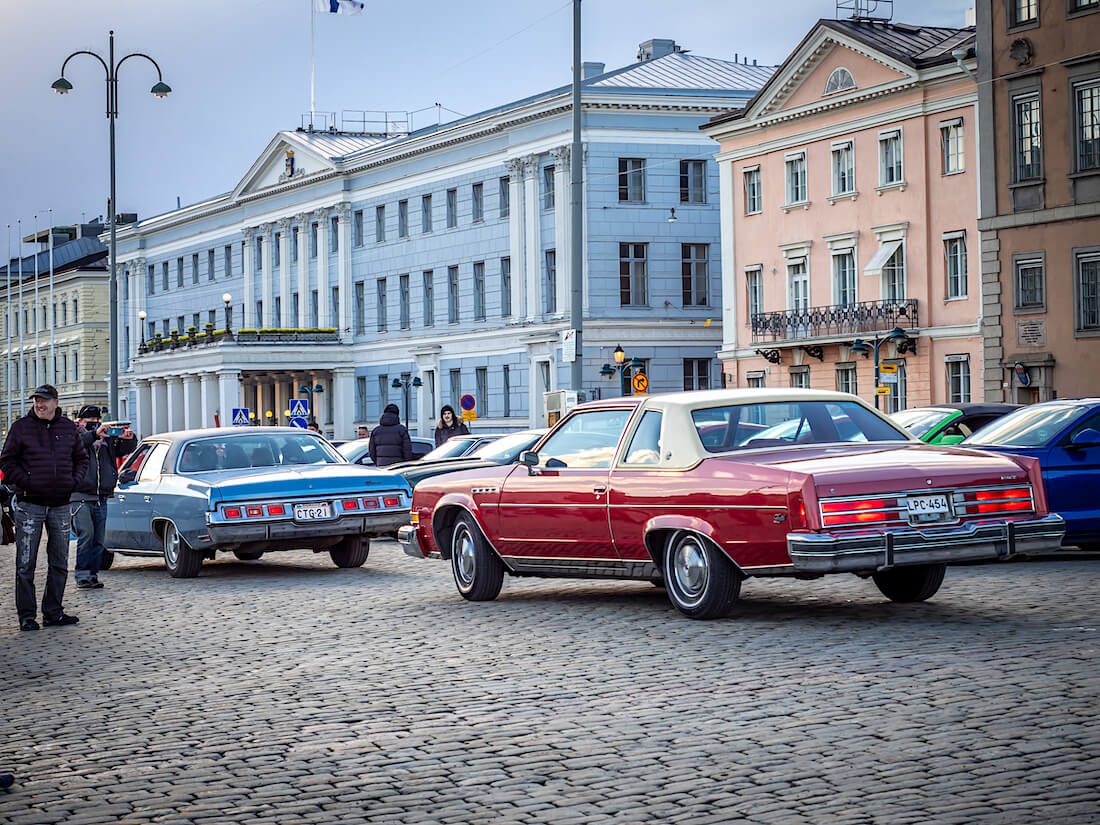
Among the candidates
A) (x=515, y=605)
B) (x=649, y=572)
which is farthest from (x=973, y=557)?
(x=515, y=605)

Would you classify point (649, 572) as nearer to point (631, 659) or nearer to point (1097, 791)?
point (631, 659)

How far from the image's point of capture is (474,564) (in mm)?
14414

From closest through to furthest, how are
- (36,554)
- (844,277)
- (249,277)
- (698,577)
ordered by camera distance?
(698,577) → (36,554) → (844,277) → (249,277)

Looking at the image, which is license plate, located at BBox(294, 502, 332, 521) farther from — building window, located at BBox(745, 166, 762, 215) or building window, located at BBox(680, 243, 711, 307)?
building window, located at BBox(680, 243, 711, 307)

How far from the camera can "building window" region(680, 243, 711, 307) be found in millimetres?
64312

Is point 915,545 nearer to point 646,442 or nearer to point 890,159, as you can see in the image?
point 646,442

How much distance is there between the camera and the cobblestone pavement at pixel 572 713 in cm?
675

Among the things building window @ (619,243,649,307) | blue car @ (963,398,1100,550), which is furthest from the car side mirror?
building window @ (619,243,649,307)

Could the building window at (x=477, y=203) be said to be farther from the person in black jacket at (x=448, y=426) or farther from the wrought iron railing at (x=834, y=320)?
the person in black jacket at (x=448, y=426)

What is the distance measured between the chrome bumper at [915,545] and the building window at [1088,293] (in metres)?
31.0

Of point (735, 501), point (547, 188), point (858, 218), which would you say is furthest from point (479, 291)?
point (735, 501)

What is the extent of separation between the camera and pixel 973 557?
37.0 feet

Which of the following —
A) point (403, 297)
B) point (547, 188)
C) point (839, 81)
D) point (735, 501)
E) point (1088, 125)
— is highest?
point (839, 81)

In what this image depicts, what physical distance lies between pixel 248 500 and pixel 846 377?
35543 mm
